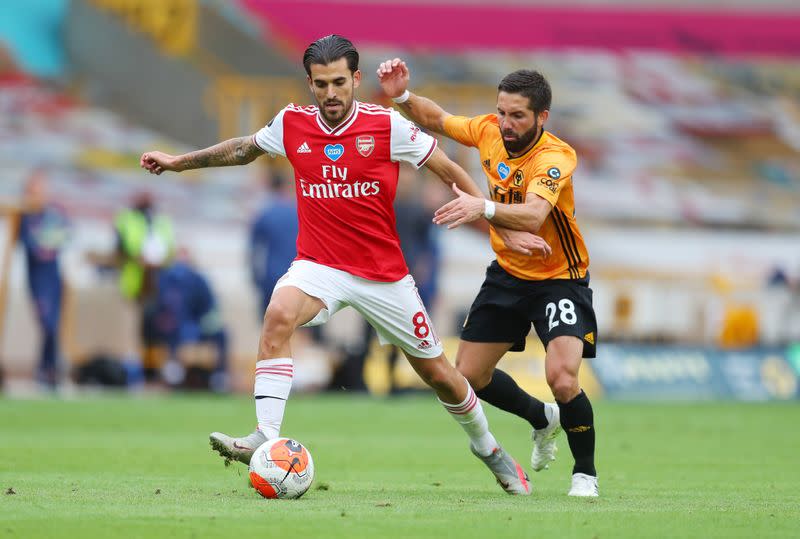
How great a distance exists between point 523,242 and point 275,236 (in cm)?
970

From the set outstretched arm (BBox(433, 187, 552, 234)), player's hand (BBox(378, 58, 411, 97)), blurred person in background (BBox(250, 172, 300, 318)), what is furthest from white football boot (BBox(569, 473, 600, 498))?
blurred person in background (BBox(250, 172, 300, 318))

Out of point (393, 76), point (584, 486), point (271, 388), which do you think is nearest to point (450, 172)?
point (393, 76)

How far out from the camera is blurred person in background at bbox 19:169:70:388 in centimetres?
1766

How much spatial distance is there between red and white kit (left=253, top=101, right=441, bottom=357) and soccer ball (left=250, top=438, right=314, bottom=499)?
A: 0.83 meters

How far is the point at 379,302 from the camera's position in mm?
7988

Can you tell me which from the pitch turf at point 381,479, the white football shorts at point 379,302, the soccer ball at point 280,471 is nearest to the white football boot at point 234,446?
the soccer ball at point 280,471

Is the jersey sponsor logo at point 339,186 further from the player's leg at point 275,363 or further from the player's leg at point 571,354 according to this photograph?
the player's leg at point 571,354

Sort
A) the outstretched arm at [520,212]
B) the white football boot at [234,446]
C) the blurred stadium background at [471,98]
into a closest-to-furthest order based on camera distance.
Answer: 1. the white football boot at [234,446]
2. the outstretched arm at [520,212]
3. the blurred stadium background at [471,98]

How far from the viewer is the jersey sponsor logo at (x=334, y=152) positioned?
7.94m

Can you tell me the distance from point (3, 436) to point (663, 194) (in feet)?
61.3

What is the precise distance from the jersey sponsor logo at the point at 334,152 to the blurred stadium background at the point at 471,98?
1689 centimetres

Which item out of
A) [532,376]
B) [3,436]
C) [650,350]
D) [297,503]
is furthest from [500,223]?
[650,350]

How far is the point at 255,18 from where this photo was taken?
27.9 metres

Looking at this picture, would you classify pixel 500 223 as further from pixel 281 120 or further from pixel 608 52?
pixel 608 52
